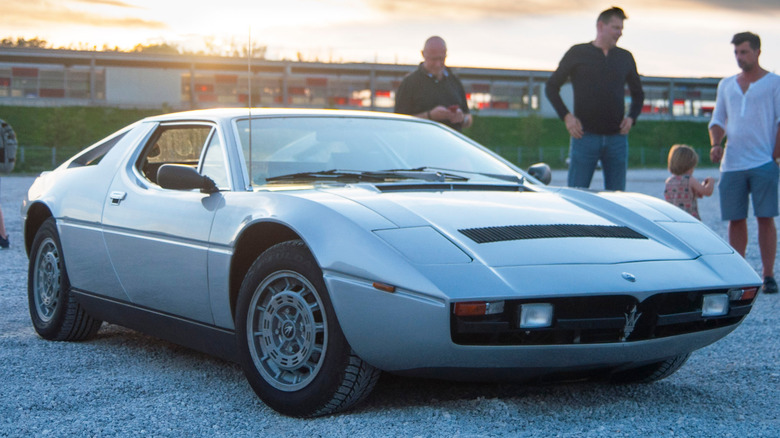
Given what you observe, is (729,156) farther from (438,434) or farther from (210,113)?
(438,434)

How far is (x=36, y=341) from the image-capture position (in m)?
5.45

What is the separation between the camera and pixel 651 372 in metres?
4.27

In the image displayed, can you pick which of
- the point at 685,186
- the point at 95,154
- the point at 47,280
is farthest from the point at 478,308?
the point at 685,186

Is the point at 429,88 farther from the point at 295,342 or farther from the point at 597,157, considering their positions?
the point at 295,342

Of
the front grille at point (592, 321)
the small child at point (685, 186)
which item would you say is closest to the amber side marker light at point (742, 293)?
the front grille at point (592, 321)

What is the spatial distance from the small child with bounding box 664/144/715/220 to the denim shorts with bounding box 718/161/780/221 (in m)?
0.22

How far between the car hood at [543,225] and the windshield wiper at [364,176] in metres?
0.24

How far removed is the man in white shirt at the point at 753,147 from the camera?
7715mm

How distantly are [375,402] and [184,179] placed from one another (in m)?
1.28

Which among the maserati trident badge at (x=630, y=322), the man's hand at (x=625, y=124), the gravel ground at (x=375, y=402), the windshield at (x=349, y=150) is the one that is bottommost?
the gravel ground at (x=375, y=402)

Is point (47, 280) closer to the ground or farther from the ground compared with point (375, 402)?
farther from the ground

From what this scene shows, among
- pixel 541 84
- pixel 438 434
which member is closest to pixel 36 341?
pixel 438 434

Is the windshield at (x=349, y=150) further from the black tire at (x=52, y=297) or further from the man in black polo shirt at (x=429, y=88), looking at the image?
the man in black polo shirt at (x=429, y=88)

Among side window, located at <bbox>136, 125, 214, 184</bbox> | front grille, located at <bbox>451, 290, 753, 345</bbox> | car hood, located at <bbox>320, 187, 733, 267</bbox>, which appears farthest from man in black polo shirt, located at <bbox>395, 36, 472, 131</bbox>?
front grille, located at <bbox>451, 290, 753, 345</bbox>
